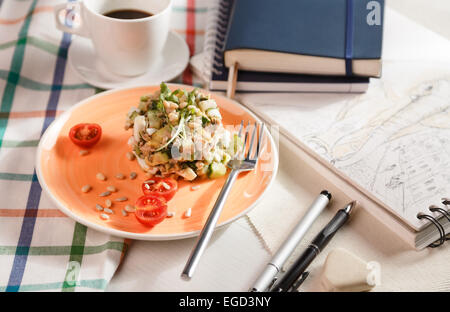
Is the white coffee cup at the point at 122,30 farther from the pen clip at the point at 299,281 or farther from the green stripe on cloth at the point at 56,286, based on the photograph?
the pen clip at the point at 299,281

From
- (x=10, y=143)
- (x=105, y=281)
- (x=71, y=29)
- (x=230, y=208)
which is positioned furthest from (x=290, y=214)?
(x=71, y=29)

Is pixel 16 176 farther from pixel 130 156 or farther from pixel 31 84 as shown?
pixel 31 84

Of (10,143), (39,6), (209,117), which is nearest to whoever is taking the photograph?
(209,117)

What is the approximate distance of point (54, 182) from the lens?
121 cm

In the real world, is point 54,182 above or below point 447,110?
below

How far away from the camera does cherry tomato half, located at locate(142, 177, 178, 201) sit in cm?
119

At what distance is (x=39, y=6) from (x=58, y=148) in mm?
867

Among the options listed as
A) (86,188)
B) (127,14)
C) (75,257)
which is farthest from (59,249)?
(127,14)

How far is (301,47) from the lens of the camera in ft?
4.97

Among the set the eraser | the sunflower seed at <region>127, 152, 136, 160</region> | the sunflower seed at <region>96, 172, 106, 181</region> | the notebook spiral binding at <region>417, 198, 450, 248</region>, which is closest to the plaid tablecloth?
the sunflower seed at <region>96, 172, 106, 181</region>

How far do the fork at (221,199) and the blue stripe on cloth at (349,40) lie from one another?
1.27 ft

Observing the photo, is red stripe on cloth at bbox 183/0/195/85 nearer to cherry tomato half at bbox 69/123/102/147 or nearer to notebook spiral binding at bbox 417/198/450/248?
cherry tomato half at bbox 69/123/102/147
